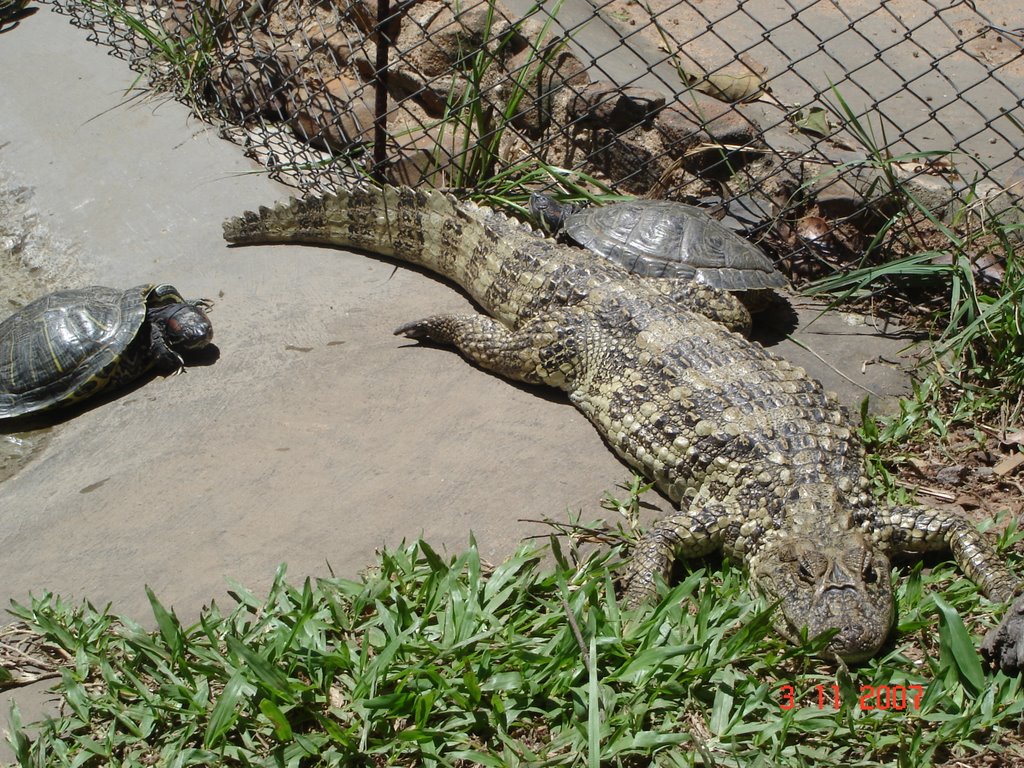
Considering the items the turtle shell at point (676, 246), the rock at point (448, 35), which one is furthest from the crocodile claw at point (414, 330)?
the rock at point (448, 35)

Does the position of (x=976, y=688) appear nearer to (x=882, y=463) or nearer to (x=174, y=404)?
(x=882, y=463)

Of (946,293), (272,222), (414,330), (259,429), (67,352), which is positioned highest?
(272,222)

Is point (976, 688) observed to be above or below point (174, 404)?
below

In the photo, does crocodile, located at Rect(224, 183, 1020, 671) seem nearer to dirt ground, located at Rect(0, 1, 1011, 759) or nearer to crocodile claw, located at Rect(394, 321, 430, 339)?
crocodile claw, located at Rect(394, 321, 430, 339)

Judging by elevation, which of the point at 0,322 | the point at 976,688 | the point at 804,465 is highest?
the point at 0,322

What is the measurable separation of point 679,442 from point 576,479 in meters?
0.46

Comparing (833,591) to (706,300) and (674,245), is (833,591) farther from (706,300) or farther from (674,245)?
(674,245)

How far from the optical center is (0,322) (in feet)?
18.0

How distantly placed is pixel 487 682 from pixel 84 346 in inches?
124

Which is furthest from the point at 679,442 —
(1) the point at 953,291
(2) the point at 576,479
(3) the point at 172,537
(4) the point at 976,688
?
(3) the point at 172,537

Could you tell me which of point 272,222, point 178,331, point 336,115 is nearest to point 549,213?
point 272,222

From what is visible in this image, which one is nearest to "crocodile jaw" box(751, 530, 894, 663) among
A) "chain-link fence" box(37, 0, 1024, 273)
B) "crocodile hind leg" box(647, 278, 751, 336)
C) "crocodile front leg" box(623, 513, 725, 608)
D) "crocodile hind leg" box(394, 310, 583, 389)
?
"crocodile front leg" box(623, 513, 725, 608)

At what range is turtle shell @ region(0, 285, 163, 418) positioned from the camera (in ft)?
16.0
